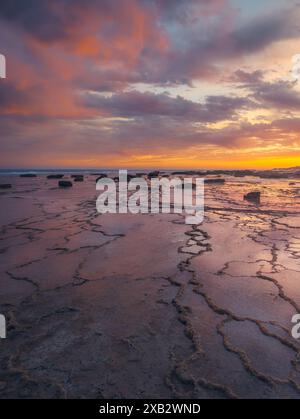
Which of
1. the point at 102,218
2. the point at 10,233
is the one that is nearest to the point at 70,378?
the point at 10,233

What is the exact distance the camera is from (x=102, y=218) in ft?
27.1

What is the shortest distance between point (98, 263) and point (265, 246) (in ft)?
9.15

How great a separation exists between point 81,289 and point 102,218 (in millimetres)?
4825

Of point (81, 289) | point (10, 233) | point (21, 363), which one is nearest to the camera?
point (21, 363)

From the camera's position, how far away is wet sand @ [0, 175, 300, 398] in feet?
6.73

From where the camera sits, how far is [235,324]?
275cm

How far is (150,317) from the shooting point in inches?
113

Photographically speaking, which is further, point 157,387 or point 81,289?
point 81,289

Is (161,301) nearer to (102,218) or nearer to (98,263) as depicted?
(98,263)

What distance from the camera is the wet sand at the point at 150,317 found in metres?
2.05
